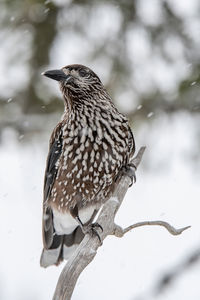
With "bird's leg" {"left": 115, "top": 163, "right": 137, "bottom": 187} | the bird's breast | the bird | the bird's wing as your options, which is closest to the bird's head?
the bird

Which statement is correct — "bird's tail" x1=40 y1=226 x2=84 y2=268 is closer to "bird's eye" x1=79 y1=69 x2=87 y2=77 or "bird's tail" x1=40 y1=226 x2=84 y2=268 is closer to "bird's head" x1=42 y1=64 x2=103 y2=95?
"bird's head" x1=42 y1=64 x2=103 y2=95

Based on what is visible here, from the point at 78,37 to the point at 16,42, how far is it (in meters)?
0.71

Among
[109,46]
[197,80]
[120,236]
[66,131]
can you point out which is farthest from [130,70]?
[120,236]

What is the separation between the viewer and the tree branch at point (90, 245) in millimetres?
3791

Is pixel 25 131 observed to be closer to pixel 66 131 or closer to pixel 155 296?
pixel 66 131

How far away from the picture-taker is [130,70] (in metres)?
6.78

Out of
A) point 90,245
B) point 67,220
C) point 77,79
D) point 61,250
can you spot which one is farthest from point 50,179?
point 90,245

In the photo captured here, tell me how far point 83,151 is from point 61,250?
1.09 m

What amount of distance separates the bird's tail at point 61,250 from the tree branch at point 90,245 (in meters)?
0.98

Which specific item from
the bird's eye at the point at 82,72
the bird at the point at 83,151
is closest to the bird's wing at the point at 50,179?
the bird at the point at 83,151

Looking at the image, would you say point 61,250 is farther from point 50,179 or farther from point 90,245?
point 90,245

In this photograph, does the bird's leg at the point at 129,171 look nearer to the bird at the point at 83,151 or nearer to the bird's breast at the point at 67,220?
the bird at the point at 83,151

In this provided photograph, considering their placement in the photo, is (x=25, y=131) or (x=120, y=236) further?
(x=25, y=131)

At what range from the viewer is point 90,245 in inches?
167
